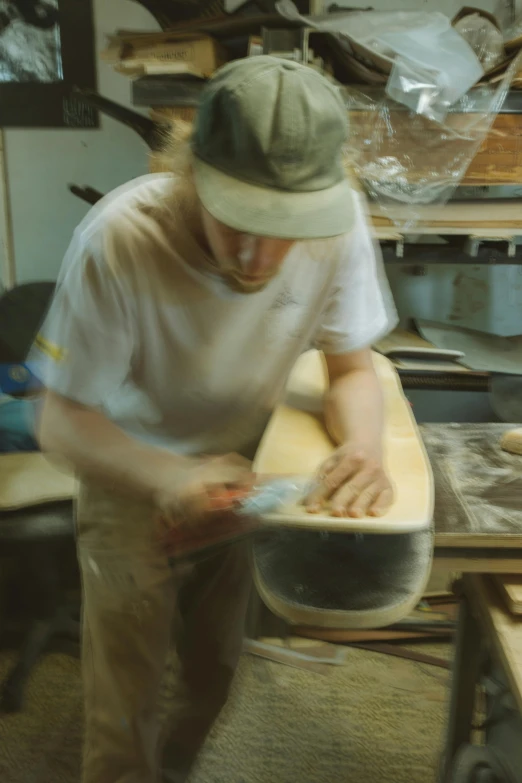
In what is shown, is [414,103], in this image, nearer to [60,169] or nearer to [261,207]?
[261,207]

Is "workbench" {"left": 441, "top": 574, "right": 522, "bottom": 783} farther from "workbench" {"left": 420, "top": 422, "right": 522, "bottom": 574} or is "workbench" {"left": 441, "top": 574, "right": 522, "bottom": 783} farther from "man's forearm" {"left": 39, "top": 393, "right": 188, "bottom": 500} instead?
"man's forearm" {"left": 39, "top": 393, "right": 188, "bottom": 500}

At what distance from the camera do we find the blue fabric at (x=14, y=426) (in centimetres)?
141

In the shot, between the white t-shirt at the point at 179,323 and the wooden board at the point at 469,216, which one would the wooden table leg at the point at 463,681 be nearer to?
the white t-shirt at the point at 179,323

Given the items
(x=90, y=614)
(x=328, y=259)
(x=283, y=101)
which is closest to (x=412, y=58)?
(x=328, y=259)

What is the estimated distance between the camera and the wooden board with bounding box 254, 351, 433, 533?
0.60 metres

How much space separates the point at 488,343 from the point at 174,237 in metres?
1.00

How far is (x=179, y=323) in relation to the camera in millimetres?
726

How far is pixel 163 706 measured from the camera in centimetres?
99

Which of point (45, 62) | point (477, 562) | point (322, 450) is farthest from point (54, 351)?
point (45, 62)

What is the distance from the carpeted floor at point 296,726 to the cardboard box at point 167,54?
1187 mm

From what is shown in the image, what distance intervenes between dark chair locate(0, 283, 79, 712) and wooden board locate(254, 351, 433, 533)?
0.65m

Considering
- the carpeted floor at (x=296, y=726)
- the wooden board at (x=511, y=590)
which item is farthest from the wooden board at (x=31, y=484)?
the wooden board at (x=511, y=590)

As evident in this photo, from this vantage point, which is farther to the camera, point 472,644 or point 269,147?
point 472,644

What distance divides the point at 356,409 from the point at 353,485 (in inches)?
6.8
